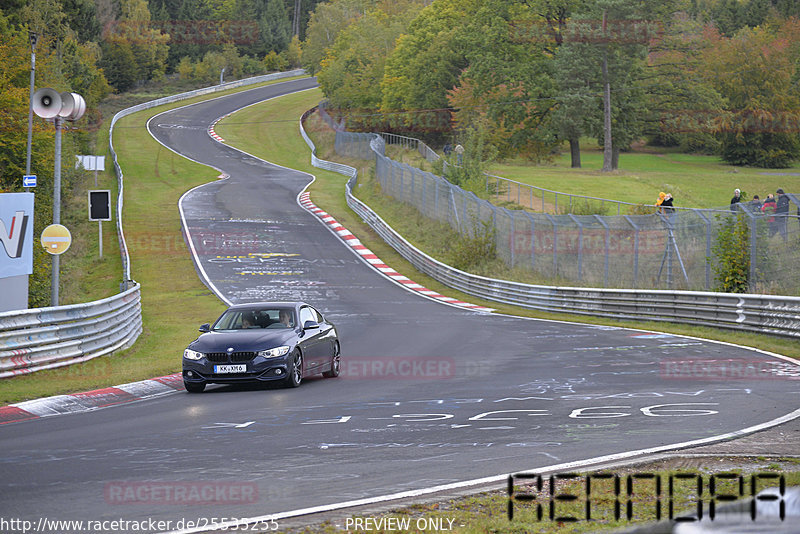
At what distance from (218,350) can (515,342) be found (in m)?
9.11

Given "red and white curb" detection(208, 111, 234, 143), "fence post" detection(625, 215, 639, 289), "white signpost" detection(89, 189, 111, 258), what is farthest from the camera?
"red and white curb" detection(208, 111, 234, 143)

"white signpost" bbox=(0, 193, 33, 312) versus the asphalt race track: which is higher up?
"white signpost" bbox=(0, 193, 33, 312)

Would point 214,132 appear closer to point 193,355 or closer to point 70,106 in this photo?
point 70,106

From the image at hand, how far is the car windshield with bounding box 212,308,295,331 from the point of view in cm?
1573

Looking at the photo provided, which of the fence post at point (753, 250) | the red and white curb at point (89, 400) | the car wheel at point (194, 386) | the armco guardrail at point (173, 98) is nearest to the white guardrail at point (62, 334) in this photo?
the red and white curb at point (89, 400)

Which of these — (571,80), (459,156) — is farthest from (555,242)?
(571,80)

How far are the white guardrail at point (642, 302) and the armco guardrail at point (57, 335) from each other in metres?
14.0

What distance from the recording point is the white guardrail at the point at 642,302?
2077 cm

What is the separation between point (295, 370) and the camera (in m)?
14.9

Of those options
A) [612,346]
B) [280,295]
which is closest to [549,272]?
[280,295]

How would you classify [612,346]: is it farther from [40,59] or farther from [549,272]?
[40,59]

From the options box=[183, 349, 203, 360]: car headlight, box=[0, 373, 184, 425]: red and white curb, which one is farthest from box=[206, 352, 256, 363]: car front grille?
box=[0, 373, 184, 425]: red and white curb

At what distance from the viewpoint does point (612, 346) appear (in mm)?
20484

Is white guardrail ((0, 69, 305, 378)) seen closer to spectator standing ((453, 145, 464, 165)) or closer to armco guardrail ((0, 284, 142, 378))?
armco guardrail ((0, 284, 142, 378))
